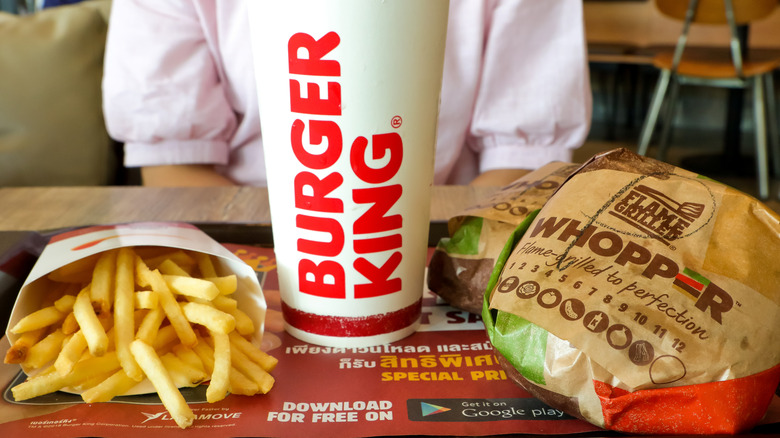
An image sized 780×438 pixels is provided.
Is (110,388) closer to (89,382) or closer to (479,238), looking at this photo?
(89,382)

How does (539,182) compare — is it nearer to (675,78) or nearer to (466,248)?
(466,248)

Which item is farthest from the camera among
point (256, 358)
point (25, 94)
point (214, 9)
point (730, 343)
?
point (25, 94)

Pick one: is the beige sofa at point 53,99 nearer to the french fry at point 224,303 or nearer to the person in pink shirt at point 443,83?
the person in pink shirt at point 443,83

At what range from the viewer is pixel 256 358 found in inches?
24.4

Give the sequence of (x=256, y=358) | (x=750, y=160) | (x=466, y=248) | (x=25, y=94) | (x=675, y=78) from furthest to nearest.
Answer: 1. (x=750, y=160)
2. (x=675, y=78)
3. (x=25, y=94)
4. (x=466, y=248)
5. (x=256, y=358)

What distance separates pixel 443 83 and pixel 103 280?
941 mm

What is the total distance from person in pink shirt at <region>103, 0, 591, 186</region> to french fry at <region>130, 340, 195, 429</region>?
3.12ft

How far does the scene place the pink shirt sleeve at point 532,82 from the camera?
1.43 meters

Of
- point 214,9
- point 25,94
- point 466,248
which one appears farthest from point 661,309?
point 25,94

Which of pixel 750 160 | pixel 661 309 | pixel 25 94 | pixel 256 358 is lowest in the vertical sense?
pixel 750 160

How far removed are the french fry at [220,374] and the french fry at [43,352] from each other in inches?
5.9

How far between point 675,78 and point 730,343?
3.96m

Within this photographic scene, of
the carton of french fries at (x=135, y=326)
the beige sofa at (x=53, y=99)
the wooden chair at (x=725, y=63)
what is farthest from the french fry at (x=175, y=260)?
the wooden chair at (x=725, y=63)

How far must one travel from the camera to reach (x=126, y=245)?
655 millimetres
